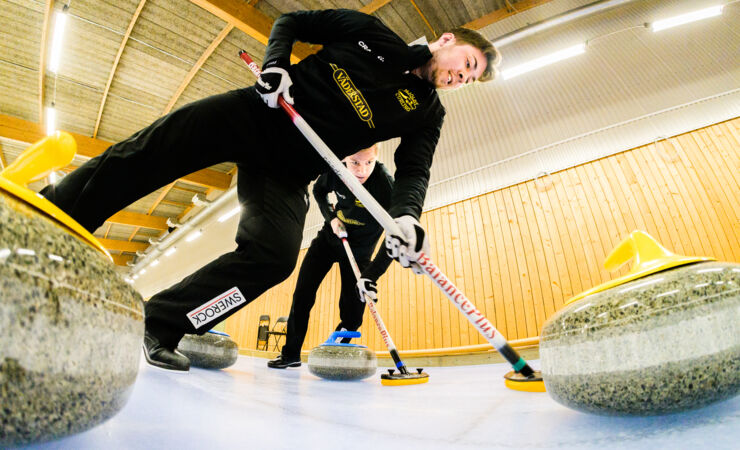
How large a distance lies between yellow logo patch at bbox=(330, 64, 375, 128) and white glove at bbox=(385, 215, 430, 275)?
51 cm

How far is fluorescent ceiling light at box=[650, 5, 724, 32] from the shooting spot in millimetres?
3913

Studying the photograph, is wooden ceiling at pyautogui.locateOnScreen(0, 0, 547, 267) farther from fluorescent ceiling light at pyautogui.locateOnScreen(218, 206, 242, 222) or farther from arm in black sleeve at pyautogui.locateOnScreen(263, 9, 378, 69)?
arm in black sleeve at pyautogui.locateOnScreen(263, 9, 378, 69)

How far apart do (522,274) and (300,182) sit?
12.6 feet

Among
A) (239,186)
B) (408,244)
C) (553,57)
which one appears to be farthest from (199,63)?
(408,244)

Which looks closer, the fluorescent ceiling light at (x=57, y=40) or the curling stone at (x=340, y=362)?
the curling stone at (x=340, y=362)

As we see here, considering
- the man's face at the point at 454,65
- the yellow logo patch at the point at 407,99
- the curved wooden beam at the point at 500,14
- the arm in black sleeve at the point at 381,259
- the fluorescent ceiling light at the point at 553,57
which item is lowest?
the arm in black sleeve at the point at 381,259

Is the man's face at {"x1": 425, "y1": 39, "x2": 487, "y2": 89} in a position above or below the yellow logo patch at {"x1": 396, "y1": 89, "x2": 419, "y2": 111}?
above

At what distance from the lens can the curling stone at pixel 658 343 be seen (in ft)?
1.76

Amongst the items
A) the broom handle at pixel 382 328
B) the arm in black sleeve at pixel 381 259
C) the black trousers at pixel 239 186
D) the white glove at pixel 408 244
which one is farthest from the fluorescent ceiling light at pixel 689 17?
the black trousers at pixel 239 186

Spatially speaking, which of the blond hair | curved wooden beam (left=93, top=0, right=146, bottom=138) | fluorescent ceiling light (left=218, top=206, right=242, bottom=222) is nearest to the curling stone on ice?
the blond hair

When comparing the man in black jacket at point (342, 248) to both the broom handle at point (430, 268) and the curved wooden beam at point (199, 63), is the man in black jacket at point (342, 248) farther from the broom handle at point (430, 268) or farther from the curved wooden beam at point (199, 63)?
the curved wooden beam at point (199, 63)

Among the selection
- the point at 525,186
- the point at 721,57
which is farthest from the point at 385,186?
the point at 721,57

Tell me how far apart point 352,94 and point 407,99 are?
287 millimetres

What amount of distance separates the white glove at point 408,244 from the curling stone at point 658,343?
0.59 m
